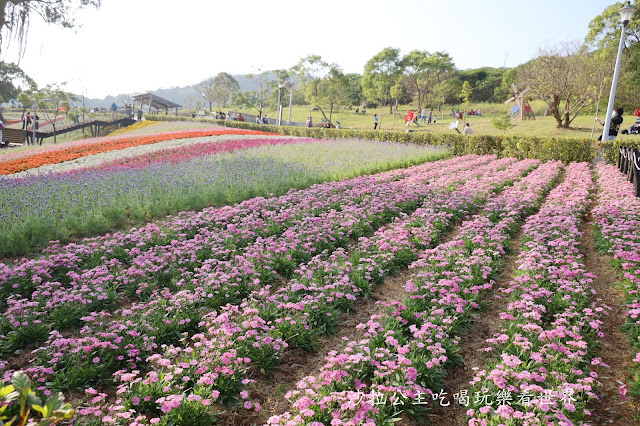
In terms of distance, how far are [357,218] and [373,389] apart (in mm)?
4622

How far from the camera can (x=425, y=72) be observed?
57500 millimetres

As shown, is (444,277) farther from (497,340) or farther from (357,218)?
(357,218)

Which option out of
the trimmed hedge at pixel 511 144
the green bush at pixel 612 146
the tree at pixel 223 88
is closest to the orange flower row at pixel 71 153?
the trimmed hedge at pixel 511 144

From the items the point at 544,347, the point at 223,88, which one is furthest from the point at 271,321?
the point at 223,88

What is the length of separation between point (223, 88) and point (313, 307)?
105852mm

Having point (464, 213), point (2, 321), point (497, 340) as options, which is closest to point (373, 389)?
point (497, 340)

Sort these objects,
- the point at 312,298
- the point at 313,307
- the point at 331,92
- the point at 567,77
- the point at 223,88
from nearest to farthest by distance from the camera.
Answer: the point at 313,307
the point at 312,298
the point at 567,77
the point at 331,92
the point at 223,88

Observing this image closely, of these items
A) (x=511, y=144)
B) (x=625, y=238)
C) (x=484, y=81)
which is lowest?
(x=625, y=238)

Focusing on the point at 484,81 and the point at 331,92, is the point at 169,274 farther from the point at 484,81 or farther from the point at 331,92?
the point at 484,81

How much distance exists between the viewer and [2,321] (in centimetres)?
399

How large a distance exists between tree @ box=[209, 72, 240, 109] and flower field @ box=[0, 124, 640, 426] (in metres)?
90.3

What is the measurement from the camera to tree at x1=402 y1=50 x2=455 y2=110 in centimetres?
5350

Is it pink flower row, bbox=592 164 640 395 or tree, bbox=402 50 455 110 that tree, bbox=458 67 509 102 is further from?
pink flower row, bbox=592 164 640 395

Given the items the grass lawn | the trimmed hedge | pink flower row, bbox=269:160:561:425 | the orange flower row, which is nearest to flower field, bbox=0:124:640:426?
pink flower row, bbox=269:160:561:425
